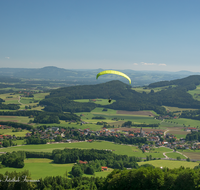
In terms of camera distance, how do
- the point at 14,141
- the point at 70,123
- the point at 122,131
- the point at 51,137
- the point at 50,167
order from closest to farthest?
the point at 50,167 < the point at 14,141 < the point at 51,137 < the point at 122,131 < the point at 70,123

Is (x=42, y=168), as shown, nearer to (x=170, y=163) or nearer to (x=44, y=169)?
(x=44, y=169)

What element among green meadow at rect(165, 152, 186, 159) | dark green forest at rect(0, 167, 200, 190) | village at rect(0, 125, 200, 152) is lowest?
green meadow at rect(165, 152, 186, 159)

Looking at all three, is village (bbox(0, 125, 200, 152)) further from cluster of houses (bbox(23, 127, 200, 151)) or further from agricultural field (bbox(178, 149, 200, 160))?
agricultural field (bbox(178, 149, 200, 160))

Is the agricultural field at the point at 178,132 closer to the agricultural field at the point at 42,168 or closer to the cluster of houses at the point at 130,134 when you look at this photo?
the cluster of houses at the point at 130,134

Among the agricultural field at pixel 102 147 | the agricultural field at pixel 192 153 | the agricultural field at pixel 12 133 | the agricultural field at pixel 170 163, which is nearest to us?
the agricultural field at pixel 170 163

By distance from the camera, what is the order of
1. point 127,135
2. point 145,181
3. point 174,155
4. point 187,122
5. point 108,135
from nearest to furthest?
point 145,181 → point 174,155 → point 108,135 → point 127,135 → point 187,122

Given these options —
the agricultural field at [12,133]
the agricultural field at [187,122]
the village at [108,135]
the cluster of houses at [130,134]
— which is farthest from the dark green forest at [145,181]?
the agricultural field at [187,122]

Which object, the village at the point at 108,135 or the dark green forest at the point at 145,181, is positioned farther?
the village at the point at 108,135

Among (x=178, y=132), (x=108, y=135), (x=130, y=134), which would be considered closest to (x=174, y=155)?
(x=130, y=134)

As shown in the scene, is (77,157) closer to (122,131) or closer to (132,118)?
(122,131)

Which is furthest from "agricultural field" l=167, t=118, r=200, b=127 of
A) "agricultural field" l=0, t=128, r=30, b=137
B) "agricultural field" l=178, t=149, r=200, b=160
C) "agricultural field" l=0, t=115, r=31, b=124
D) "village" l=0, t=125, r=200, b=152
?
"agricultural field" l=0, t=115, r=31, b=124

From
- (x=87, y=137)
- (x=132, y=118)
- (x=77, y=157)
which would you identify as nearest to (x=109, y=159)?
(x=77, y=157)
